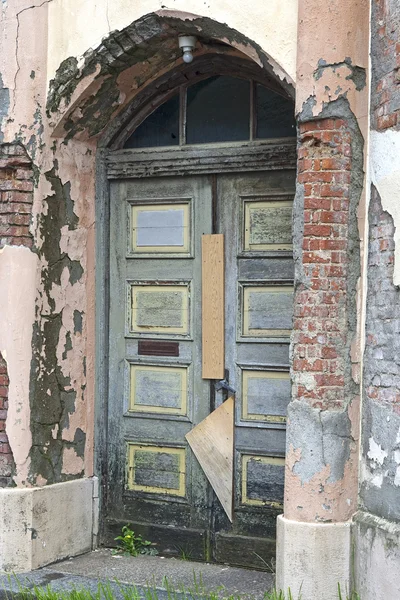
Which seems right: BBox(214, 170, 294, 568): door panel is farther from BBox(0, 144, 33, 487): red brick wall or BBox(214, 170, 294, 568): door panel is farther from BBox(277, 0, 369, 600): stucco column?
BBox(0, 144, 33, 487): red brick wall

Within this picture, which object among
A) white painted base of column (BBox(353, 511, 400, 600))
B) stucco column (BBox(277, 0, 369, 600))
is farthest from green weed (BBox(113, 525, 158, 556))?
white painted base of column (BBox(353, 511, 400, 600))

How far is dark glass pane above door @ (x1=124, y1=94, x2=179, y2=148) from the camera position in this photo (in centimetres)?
592

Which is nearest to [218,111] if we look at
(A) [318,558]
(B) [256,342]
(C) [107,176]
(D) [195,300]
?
(C) [107,176]

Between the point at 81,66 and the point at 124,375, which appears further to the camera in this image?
the point at 124,375

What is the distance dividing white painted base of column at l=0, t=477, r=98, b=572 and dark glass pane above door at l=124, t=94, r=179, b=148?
2330 mm

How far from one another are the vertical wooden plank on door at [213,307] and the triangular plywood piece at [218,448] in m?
0.26

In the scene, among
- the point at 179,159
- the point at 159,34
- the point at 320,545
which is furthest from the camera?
the point at 179,159

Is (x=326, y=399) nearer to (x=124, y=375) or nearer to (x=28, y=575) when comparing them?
(x=124, y=375)

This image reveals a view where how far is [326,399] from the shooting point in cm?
472

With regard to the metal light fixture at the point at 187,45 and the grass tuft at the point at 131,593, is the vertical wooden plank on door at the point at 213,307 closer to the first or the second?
the metal light fixture at the point at 187,45

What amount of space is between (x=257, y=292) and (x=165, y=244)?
0.75 m

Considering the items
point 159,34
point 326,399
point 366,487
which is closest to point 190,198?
point 159,34

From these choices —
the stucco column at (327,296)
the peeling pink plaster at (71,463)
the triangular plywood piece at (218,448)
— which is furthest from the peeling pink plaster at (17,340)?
the stucco column at (327,296)

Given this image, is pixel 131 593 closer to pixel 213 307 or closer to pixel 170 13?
pixel 213 307
